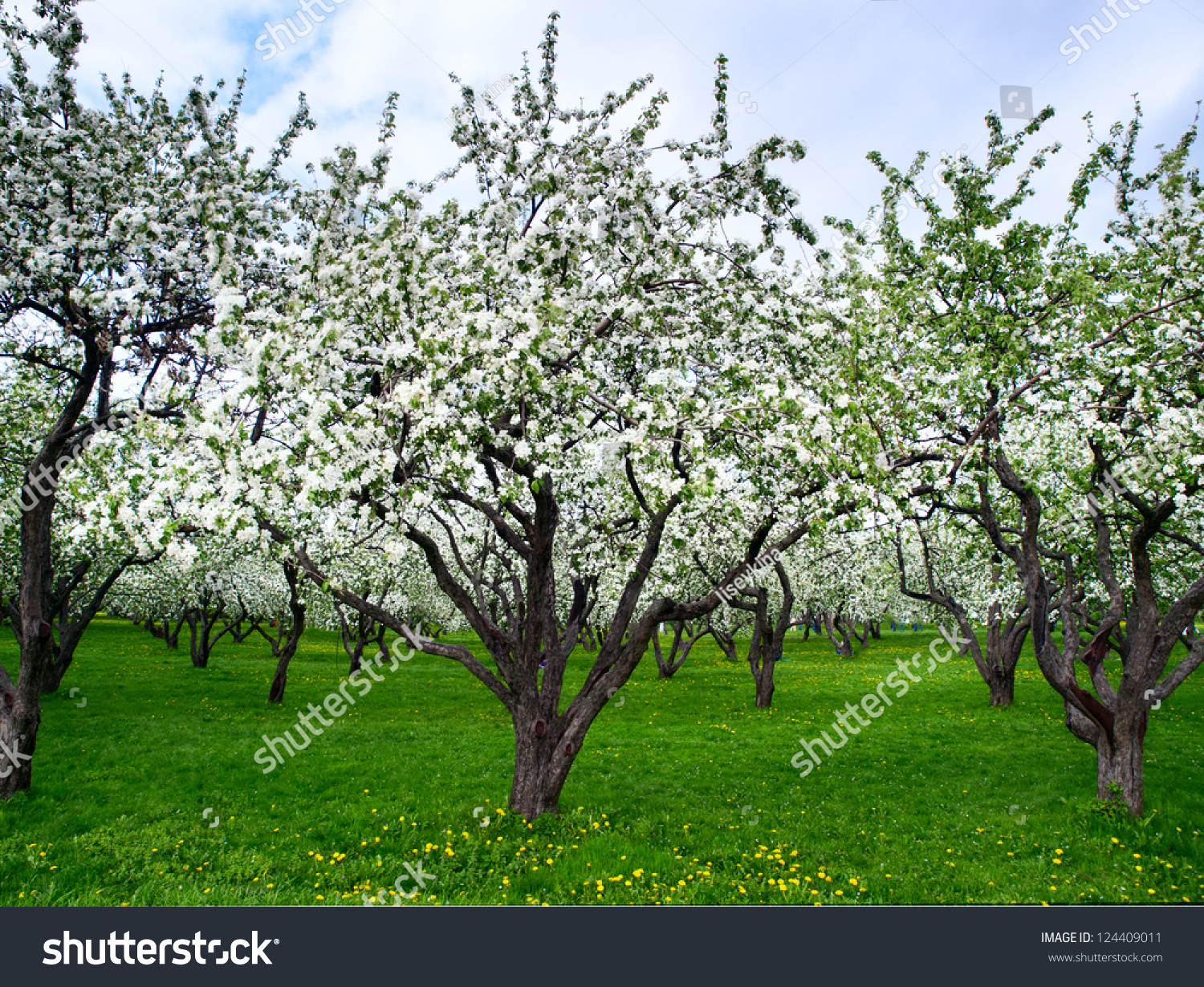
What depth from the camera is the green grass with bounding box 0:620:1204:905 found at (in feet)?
29.1

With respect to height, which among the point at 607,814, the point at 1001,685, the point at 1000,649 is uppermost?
the point at 1000,649

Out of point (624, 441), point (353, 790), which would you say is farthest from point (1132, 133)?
point (353, 790)

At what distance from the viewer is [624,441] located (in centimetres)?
802

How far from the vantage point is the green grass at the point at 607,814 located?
8.86 m

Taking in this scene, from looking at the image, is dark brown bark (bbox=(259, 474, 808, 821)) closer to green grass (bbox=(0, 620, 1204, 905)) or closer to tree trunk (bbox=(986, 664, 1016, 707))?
green grass (bbox=(0, 620, 1204, 905))

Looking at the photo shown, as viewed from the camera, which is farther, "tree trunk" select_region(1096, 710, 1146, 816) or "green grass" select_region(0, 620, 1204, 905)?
"tree trunk" select_region(1096, 710, 1146, 816)

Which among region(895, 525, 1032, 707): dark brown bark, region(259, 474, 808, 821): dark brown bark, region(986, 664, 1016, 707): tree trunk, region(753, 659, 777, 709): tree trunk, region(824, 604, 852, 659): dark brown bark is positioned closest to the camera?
region(259, 474, 808, 821): dark brown bark

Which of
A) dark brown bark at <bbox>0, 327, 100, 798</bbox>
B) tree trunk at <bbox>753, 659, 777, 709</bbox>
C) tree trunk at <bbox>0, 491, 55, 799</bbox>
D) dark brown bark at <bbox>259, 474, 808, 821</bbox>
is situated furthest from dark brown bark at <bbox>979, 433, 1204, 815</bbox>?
tree trunk at <bbox>0, 491, 55, 799</bbox>

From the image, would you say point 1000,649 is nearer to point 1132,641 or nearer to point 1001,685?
point 1001,685

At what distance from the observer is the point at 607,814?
37.8 ft

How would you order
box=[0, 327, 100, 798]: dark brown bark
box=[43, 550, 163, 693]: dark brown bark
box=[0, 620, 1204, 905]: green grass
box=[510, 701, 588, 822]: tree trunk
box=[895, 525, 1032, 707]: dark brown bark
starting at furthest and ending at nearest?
1. box=[895, 525, 1032, 707]: dark brown bark
2. box=[43, 550, 163, 693]: dark brown bark
3. box=[0, 327, 100, 798]: dark brown bark
4. box=[510, 701, 588, 822]: tree trunk
5. box=[0, 620, 1204, 905]: green grass

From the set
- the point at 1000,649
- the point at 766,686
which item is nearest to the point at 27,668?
the point at 766,686

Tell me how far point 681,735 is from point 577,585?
9129 mm

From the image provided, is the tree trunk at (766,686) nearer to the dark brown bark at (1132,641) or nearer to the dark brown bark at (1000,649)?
the dark brown bark at (1000,649)
